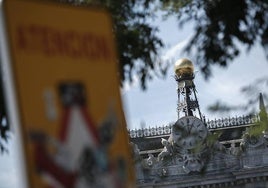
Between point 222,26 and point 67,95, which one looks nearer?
point 67,95

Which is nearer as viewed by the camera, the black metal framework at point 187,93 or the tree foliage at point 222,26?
the tree foliage at point 222,26

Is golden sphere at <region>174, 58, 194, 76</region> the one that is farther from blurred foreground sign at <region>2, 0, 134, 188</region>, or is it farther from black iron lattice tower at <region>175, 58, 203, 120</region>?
blurred foreground sign at <region>2, 0, 134, 188</region>

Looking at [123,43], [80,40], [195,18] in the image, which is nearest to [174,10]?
[195,18]

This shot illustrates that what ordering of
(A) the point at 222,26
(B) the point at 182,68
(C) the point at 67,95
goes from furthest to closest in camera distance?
(B) the point at 182,68 → (A) the point at 222,26 → (C) the point at 67,95

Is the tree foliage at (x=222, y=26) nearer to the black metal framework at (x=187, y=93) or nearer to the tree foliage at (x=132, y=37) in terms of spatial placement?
the tree foliage at (x=132, y=37)

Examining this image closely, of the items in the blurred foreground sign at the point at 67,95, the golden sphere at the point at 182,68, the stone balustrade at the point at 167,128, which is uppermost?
the golden sphere at the point at 182,68

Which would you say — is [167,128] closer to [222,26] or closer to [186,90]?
[186,90]

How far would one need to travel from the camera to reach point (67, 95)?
2.98m

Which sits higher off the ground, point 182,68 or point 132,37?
point 182,68

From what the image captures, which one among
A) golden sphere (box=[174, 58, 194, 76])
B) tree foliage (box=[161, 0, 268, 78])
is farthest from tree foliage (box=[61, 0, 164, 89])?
golden sphere (box=[174, 58, 194, 76])

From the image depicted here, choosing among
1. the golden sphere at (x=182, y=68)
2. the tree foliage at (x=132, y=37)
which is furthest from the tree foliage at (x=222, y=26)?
the golden sphere at (x=182, y=68)

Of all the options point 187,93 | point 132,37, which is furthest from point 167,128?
point 132,37

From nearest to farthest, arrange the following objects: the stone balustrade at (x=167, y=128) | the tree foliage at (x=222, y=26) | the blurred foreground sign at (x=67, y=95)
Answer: the blurred foreground sign at (x=67, y=95) → the tree foliage at (x=222, y=26) → the stone balustrade at (x=167, y=128)

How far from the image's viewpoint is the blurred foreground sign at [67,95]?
2840 millimetres
